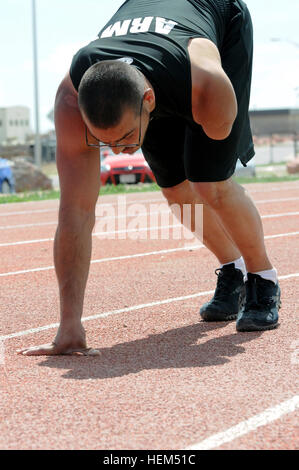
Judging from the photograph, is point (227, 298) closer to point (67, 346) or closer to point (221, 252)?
point (221, 252)

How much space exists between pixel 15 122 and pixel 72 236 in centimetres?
9053

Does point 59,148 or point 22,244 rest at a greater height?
point 59,148

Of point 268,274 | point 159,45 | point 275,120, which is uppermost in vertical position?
point 275,120

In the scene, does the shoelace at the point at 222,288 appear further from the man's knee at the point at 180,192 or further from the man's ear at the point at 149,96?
the man's ear at the point at 149,96

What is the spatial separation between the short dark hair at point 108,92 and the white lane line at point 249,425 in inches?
55.1

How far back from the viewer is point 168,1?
4.36 m

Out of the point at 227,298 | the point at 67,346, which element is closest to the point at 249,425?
the point at 67,346

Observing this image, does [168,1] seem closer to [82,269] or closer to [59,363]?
[82,269]

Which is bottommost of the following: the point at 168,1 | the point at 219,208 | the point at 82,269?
the point at 82,269

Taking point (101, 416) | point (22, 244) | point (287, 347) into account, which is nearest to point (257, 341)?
point (287, 347)

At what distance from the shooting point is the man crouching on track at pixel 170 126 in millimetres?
3658

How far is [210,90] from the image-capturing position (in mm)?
3891

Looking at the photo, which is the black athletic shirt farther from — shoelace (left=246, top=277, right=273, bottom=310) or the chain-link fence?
the chain-link fence
